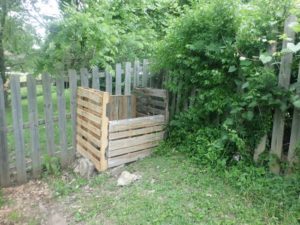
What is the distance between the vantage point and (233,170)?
2914 millimetres

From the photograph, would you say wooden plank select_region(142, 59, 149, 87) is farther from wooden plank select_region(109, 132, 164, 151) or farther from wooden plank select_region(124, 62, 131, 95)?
wooden plank select_region(109, 132, 164, 151)

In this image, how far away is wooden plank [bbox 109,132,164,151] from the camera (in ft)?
11.8

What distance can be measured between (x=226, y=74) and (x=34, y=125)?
2.69 m

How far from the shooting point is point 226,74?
3268 millimetres

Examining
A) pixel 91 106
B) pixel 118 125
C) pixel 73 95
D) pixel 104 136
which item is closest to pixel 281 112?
pixel 118 125

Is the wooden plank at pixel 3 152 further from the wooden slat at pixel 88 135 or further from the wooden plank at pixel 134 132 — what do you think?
the wooden plank at pixel 134 132

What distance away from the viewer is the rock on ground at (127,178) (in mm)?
3260

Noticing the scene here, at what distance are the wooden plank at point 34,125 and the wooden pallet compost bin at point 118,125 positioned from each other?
2.02 ft

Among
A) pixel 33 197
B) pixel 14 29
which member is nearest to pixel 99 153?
pixel 33 197

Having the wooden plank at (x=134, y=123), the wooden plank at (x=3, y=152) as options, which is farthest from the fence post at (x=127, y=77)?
the wooden plank at (x=3, y=152)

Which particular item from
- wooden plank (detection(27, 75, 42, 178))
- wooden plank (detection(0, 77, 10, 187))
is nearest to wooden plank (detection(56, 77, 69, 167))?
wooden plank (detection(27, 75, 42, 178))

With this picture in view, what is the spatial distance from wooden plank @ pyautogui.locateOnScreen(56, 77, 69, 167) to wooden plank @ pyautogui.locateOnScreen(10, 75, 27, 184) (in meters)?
0.55

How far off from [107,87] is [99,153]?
3.77 feet

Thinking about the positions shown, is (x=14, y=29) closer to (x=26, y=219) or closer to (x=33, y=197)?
(x=33, y=197)
